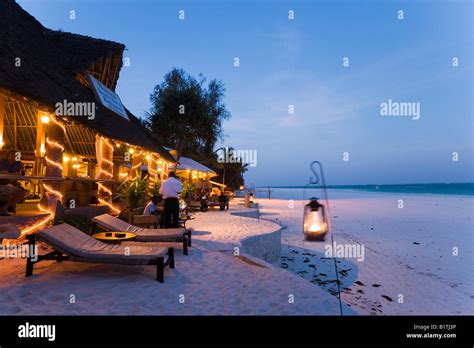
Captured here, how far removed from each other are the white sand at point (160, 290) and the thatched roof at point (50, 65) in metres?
3.28

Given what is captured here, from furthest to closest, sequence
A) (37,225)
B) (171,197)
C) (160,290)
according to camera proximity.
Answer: (171,197), (37,225), (160,290)

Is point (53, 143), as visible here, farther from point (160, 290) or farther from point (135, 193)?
point (160, 290)

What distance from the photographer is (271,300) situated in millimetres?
4336

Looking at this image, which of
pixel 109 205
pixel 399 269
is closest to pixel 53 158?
pixel 109 205

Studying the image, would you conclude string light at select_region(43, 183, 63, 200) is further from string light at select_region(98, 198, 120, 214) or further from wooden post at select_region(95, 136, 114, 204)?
string light at select_region(98, 198, 120, 214)

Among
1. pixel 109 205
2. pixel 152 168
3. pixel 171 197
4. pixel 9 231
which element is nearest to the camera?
pixel 9 231

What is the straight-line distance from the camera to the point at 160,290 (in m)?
4.48

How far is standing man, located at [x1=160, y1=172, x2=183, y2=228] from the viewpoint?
336 inches

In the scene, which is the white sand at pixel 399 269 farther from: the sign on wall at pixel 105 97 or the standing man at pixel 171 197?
→ the sign on wall at pixel 105 97

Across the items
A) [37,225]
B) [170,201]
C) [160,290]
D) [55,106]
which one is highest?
[55,106]

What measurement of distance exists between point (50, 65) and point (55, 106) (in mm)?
3259
